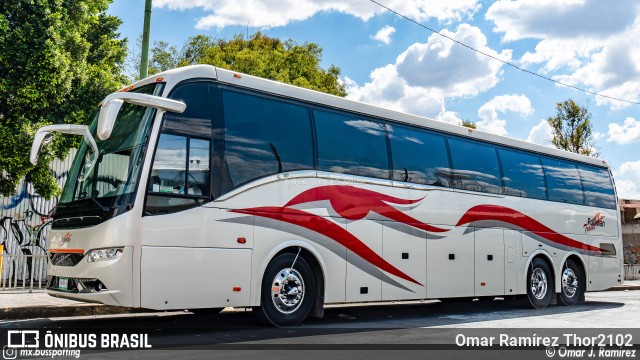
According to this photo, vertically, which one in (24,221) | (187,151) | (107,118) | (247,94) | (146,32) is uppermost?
(146,32)

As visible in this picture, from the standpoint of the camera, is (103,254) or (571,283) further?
(571,283)

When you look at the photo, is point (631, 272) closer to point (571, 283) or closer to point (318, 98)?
point (571, 283)

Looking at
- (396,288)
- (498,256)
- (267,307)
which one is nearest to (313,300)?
(267,307)

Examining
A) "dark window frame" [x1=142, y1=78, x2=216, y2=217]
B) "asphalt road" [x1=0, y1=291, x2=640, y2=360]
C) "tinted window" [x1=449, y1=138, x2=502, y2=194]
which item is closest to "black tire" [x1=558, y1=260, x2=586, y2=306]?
"asphalt road" [x1=0, y1=291, x2=640, y2=360]

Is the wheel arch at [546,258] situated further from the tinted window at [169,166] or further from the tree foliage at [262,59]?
the tree foliage at [262,59]

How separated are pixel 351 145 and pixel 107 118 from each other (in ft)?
14.1

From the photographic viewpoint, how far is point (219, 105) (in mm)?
8734

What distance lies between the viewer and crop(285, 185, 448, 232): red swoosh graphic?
9.71m

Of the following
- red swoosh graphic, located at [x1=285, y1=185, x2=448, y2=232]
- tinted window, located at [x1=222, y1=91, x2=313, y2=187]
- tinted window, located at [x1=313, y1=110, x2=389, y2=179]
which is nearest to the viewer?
tinted window, located at [x1=222, y1=91, x2=313, y2=187]

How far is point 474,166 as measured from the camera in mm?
13023

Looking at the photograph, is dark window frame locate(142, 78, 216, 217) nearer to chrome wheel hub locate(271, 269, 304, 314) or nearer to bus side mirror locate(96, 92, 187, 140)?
bus side mirror locate(96, 92, 187, 140)

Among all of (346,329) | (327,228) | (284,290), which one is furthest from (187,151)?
(346,329)

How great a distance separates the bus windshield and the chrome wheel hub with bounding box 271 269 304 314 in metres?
2.53

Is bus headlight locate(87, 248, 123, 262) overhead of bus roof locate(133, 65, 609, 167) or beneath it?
beneath
